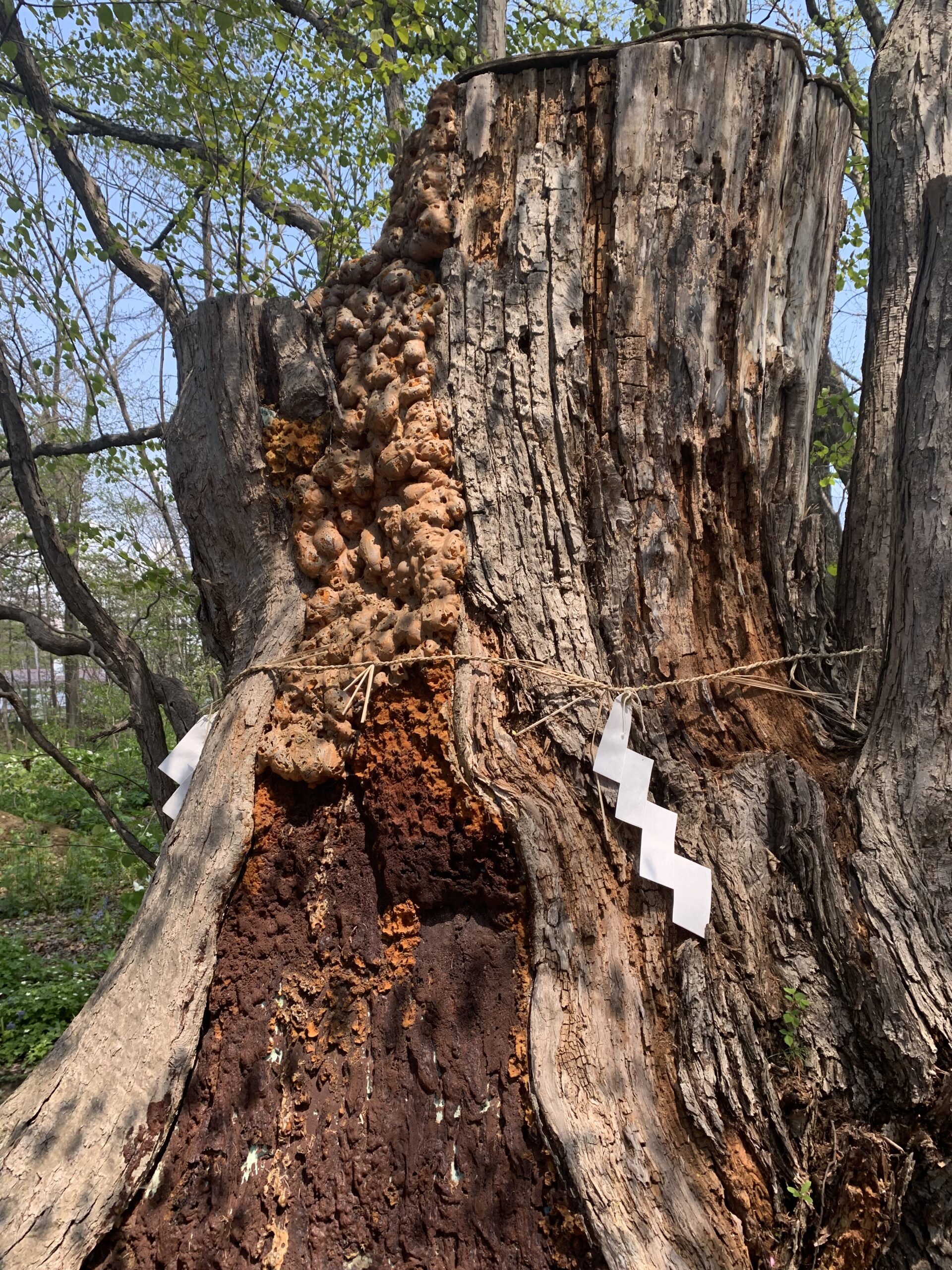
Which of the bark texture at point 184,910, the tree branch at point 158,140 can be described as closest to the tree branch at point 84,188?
the tree branch at point 158,140

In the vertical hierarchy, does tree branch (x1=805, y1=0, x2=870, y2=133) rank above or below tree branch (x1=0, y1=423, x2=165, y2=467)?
above

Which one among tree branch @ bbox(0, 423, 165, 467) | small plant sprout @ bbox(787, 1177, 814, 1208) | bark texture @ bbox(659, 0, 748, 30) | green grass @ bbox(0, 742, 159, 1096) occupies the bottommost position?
green grass @ bbox(0, 742, 159, 1096)

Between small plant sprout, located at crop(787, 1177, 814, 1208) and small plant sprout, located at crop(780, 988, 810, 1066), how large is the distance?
184mm

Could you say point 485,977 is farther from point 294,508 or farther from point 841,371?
point 841,371

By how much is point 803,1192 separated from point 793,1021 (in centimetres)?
27

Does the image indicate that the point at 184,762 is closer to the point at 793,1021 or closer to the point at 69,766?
the point at 793,1021

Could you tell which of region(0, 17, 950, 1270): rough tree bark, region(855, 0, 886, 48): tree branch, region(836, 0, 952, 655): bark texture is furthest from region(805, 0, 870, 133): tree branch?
region(0, 17, 950, 1270): rough tree bark

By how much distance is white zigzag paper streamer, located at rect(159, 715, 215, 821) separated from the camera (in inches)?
78.5

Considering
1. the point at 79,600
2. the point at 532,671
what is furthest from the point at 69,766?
the point at 532,671

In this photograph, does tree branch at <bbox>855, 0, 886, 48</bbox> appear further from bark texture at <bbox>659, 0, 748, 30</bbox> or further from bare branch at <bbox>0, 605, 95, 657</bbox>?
bare branch at <bbox>0, 605, 95, 657</bbox>

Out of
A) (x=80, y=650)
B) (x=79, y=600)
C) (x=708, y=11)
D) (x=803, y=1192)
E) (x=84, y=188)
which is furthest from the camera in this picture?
(x=84, y=188)

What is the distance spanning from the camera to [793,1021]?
1.45 meters

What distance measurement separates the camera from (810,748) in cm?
182

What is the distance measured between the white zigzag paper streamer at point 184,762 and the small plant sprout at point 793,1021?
144 cm
